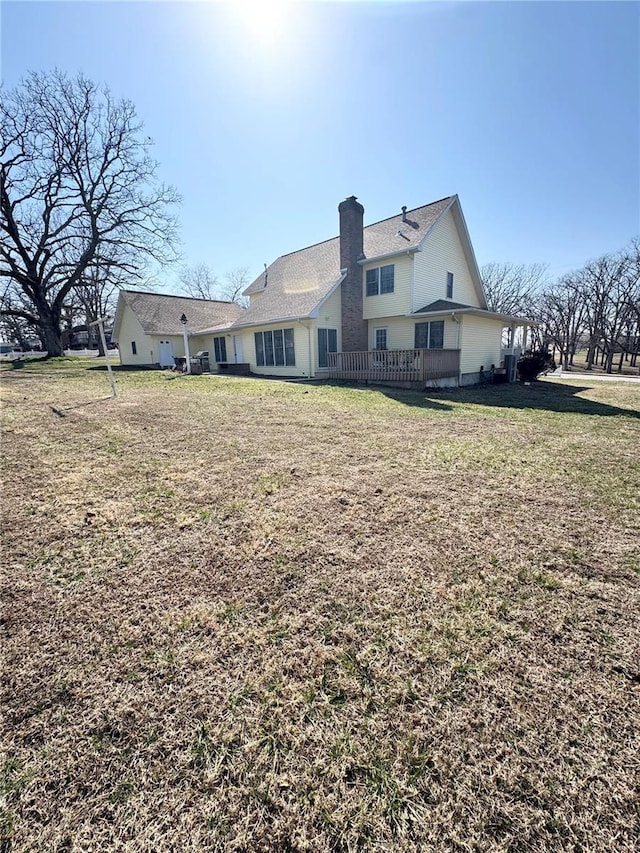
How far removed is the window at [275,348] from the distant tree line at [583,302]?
31.0m

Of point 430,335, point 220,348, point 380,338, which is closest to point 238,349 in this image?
point 220,348

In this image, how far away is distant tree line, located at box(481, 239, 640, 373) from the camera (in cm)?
3641

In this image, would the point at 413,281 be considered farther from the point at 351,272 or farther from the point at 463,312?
the point at 351,272

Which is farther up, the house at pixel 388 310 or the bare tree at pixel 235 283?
the bare tree at pixel 235 283

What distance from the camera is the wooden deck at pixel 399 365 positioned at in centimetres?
1277

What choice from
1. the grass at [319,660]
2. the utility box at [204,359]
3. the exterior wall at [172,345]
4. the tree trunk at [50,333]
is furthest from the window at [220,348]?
the grass at [319,660]

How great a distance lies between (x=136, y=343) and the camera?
25656 mm

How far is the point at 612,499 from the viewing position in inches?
159

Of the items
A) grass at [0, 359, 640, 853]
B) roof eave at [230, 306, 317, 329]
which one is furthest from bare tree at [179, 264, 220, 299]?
grass at [0, 359, 640, 853]

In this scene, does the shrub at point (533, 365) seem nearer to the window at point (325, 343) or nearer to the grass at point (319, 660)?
the window at point (325, 343)

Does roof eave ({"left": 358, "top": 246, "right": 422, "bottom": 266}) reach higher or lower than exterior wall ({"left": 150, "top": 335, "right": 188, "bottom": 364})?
higher

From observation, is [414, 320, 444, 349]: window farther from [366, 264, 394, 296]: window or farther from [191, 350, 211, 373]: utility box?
[191, 350, 211, 373]: utility box

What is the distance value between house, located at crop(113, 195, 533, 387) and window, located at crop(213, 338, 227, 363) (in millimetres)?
2767

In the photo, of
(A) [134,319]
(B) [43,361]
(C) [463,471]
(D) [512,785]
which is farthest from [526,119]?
(B) [43,361]
